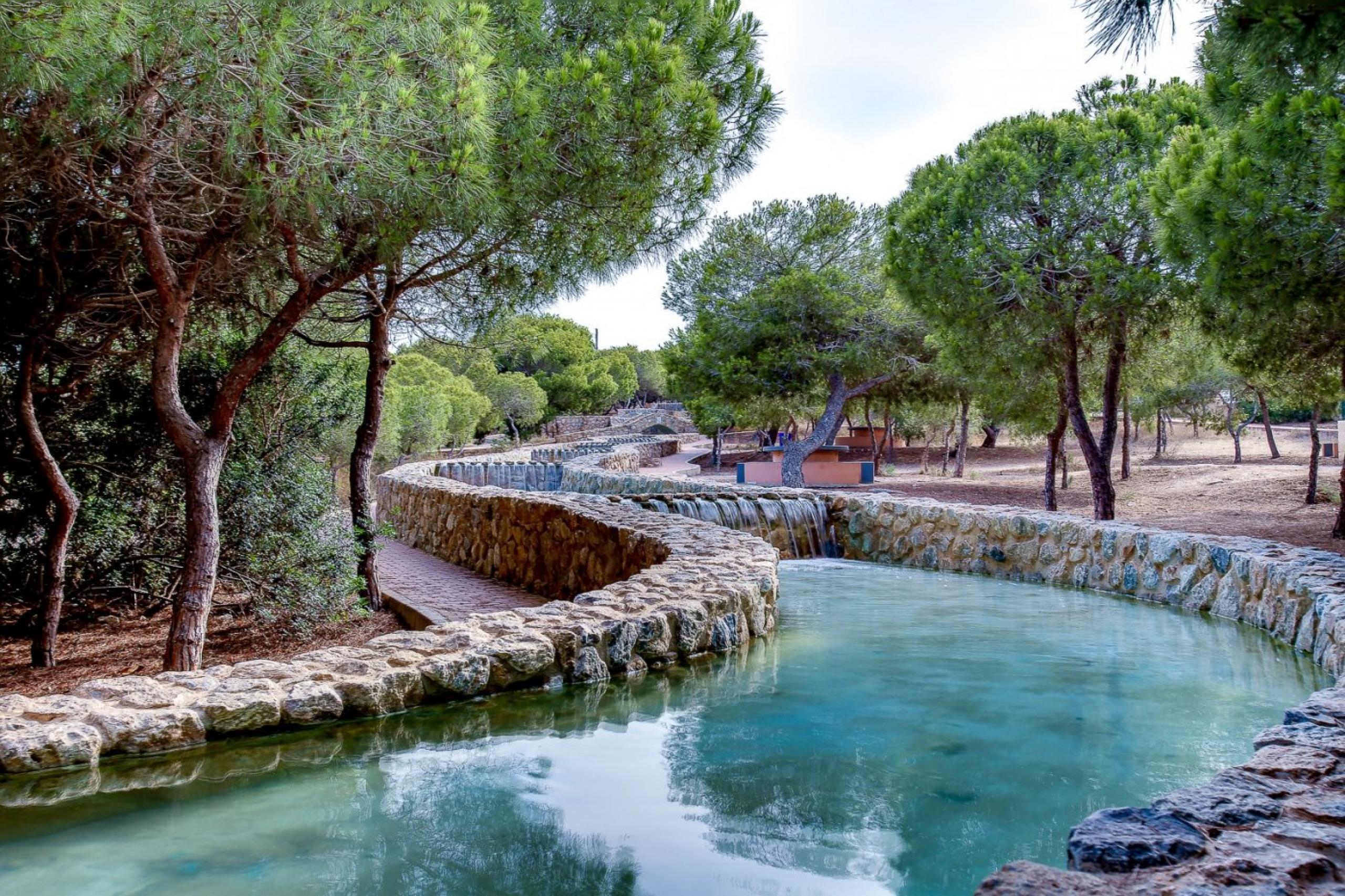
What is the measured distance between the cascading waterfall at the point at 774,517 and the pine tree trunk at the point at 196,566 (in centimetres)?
605

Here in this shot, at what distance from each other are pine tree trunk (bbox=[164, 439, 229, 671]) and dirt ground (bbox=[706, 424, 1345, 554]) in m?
9.94

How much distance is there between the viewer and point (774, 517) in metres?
11.4

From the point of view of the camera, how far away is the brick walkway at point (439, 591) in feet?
27.5

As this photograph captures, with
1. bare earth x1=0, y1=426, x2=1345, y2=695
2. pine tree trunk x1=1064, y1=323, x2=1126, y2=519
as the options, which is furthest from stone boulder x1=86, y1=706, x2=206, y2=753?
pine tree trunk x1=1064, y1=323, x2=1126, y2=519

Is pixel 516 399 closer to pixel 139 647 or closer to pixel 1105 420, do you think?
pixel 1105 420

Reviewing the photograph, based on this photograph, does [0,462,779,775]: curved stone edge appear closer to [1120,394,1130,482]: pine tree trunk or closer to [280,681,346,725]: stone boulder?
[280,681,346,725]: stone boulder

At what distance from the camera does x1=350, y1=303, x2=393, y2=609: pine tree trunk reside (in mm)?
8062

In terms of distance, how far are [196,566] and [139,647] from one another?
2498 millimetres

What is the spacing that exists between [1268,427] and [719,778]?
23.8 m

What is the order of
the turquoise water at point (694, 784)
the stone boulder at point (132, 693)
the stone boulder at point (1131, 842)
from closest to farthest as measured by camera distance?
1. the stone boulder at point (1131, 842)
2. the turquoise water at point (694, 784)
3. the stone boulder at point (132, 693)

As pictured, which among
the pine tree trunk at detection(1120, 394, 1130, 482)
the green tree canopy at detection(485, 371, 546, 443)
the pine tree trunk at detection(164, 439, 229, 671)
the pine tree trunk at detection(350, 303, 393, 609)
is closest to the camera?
the pine tree trunk at detection(164, 439, 229, 671)

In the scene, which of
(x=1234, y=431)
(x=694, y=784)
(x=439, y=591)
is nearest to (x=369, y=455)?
(x=439, y=591)

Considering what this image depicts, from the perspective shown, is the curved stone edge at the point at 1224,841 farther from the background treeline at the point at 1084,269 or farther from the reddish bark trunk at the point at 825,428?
the reddish bark trunk at the point at 825,428

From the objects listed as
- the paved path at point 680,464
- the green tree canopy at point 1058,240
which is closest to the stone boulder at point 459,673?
the green tree canopy at point 1058,240
